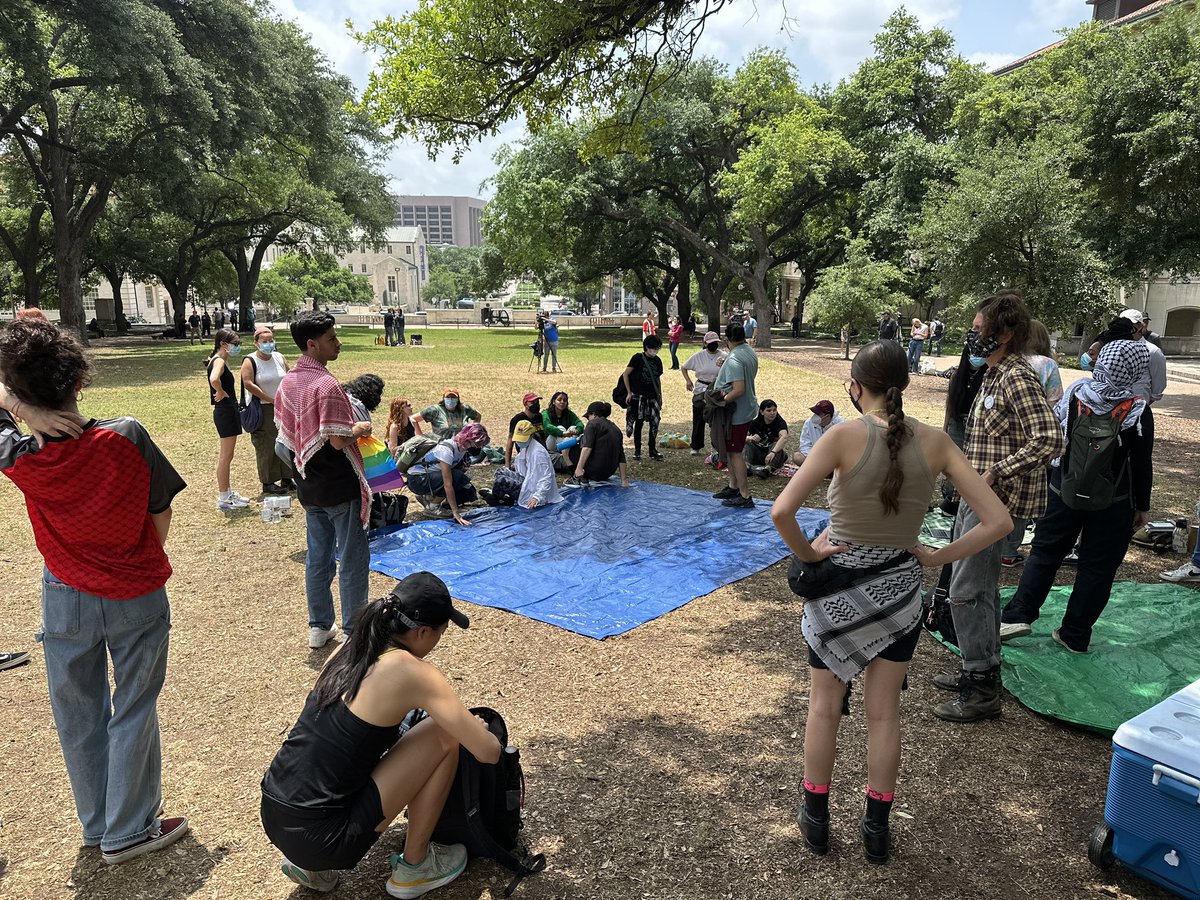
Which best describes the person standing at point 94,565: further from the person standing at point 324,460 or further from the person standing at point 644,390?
the person standing at point 644,390

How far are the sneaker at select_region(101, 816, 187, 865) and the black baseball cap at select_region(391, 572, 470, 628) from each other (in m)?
1.41

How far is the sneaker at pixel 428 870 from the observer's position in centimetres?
258

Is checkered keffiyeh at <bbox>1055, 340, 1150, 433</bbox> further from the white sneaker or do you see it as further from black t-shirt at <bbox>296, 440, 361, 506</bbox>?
black t-shirt at <bbox>296, 440, 361, 506</bbox>

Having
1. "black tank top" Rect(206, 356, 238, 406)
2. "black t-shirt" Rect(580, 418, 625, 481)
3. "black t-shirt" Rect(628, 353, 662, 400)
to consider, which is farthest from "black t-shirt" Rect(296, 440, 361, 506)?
"black t-shirt" Rect(628, 353, 662, 400)

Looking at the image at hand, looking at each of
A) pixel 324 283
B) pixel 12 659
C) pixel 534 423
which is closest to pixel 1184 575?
pixel 534 423

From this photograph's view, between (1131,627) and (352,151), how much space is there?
126ft

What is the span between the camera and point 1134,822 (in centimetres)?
252

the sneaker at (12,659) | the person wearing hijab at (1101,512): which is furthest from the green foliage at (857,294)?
the sneaker at (12,659)

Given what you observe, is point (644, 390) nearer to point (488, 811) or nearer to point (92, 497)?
point (488, 811)

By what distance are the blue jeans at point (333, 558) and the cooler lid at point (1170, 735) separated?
11.8ft

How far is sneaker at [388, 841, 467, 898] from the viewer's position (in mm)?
2580

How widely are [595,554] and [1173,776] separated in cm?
434

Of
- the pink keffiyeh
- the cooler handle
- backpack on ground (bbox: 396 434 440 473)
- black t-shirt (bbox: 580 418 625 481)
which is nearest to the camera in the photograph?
the cooler handle

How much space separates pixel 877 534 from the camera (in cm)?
251
